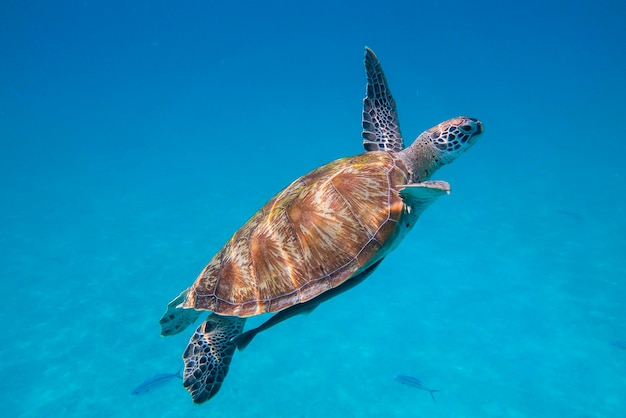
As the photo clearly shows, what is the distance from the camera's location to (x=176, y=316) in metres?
4.07

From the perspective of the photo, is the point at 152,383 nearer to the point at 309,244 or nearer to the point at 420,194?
the point at 309,244

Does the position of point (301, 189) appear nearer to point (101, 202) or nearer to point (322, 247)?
point (322, 247)

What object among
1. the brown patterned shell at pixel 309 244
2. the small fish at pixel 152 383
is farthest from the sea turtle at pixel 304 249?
the small fish at pixel 152 383

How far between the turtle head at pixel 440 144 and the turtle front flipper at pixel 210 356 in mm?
2234

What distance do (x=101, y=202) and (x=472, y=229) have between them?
1635 cm

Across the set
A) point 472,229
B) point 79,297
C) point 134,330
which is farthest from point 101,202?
point 472,229

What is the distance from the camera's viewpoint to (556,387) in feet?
30.7

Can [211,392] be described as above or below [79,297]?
below

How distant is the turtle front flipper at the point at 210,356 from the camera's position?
346cm

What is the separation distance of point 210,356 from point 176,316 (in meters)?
0.73

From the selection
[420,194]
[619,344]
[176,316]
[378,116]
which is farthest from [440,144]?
[619,344]

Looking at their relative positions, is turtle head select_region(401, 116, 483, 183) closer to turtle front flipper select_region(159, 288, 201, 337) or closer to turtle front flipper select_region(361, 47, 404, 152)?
turtle front flipper select_region(361, 47, 404, 152)

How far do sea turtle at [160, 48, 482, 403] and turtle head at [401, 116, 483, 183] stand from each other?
21 millimetres

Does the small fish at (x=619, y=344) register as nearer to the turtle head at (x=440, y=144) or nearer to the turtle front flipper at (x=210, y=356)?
the turtle head at (x=440, y=144)
